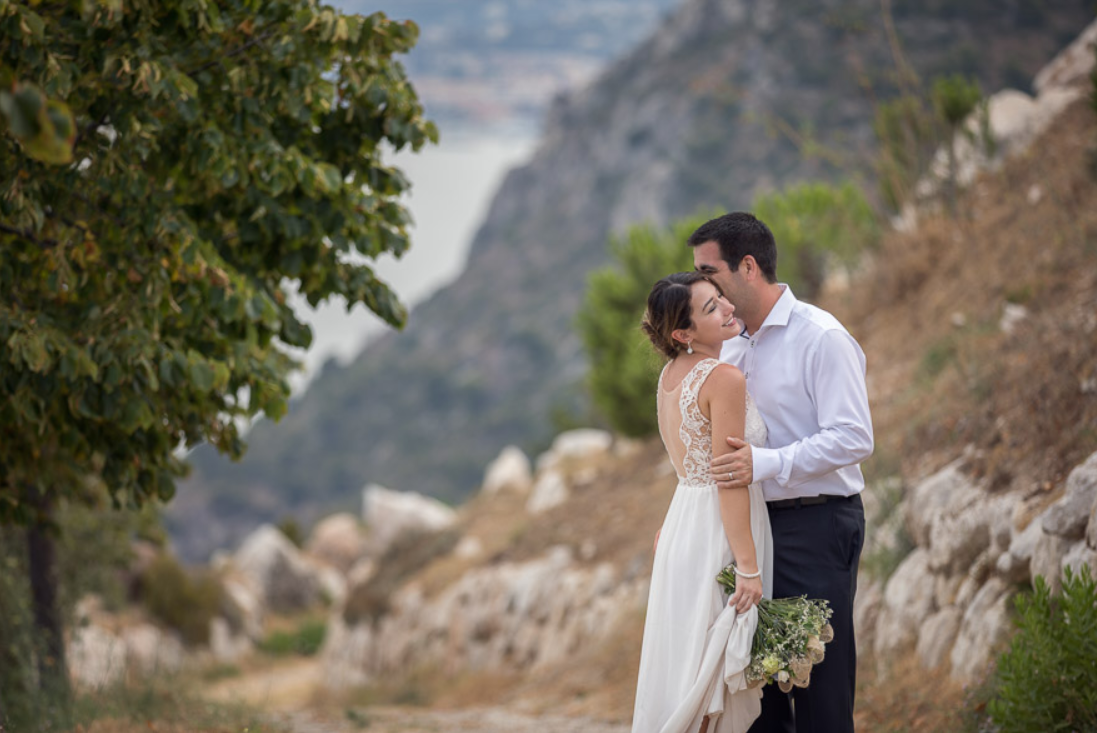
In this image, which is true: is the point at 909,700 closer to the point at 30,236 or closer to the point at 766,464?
the point at 766,464

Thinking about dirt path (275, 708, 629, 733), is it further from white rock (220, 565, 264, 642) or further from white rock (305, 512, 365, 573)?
white rock (305, 512, 365, 573)

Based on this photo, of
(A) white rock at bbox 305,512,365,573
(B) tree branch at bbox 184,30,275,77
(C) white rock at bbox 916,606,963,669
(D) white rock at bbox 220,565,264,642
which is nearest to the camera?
(B) tree branch at bbox 184,30,275,77

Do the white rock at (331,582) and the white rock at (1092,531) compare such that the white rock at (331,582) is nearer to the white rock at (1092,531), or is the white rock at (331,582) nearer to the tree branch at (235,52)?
the tree branch at (235,52)

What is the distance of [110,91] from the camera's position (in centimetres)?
516

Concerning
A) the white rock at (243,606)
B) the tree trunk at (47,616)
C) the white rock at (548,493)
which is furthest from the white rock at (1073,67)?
the white rock at (243,606)

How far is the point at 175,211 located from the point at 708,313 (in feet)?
9.54

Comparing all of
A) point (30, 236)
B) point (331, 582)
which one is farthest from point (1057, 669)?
point (331, 582)

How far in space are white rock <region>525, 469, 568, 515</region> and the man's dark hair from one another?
597 inches

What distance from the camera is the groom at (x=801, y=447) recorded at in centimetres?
354

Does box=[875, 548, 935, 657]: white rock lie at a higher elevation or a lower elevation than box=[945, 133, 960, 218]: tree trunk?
lower

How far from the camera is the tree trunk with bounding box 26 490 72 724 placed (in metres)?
6.88

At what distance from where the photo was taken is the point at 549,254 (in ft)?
343

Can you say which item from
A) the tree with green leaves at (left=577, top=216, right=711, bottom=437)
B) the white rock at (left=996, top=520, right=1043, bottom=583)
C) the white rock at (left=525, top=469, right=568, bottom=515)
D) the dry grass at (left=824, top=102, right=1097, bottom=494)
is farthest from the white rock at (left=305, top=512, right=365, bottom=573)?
the white rock at (left=996, top=520, right=1043, bottom=583)

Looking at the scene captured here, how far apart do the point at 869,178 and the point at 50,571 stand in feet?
41.5
